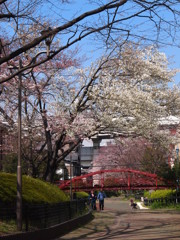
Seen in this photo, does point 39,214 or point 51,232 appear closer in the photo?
point 39,214

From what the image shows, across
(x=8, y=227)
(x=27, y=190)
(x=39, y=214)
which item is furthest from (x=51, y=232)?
(x=8, y=227)

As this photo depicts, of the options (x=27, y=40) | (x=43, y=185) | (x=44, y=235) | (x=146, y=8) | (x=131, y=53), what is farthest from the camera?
(x=131, y=53)

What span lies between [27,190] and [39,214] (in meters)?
1.73

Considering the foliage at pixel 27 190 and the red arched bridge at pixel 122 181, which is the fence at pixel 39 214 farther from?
the red arched bridge at pixel 122 181

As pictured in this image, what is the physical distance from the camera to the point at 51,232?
15133 millimetres

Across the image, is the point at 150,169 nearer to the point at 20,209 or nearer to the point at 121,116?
the point at 121,116

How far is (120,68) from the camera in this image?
23703 mm

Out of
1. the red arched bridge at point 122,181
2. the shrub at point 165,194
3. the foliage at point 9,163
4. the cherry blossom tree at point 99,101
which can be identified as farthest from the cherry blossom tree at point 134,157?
the cherry blossom tree at point 99,101

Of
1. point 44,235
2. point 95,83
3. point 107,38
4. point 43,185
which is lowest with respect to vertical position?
point 44,235

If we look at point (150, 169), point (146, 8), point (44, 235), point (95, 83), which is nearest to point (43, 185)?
point (44, 235)

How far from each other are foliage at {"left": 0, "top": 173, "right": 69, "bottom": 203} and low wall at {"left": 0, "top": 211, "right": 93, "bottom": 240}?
1.21 m

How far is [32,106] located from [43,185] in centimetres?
710


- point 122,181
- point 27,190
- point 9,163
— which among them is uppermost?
point 9,163

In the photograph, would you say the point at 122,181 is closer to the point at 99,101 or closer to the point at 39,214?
the point at 99,101
